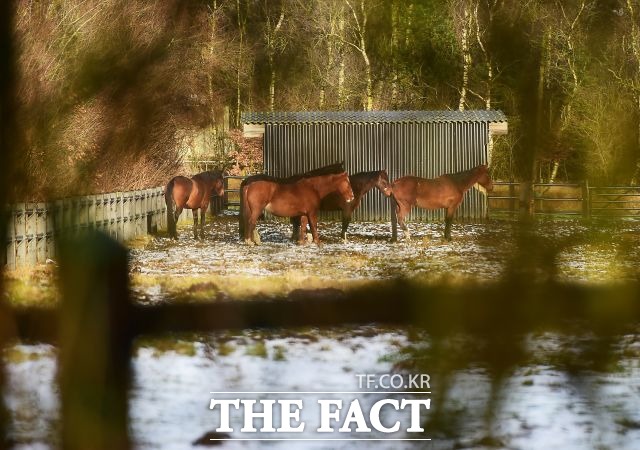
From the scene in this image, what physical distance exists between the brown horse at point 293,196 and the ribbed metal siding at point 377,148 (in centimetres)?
467

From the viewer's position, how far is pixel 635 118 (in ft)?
2.36

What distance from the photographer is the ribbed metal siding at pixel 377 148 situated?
15781 millimetres

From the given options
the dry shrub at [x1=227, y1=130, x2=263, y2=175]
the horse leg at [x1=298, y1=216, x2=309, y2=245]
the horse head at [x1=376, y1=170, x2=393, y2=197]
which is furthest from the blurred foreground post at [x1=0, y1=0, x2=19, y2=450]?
the dry shrub at [x1=227, y1=130, x2=263, y2=175]

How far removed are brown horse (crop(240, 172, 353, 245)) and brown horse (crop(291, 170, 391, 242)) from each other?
0.14 meters

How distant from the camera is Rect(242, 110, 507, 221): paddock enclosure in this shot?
15766 mm

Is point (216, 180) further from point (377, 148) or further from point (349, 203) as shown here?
point (377, 148)

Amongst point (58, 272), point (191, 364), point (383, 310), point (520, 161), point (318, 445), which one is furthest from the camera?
point (191, 364)

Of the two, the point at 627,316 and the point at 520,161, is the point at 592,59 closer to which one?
the point at 520,161

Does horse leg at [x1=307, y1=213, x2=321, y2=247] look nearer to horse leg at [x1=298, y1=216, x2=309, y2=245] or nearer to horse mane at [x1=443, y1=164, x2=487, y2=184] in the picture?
horse leg at [x1=298, y1=216, x2=309, y2=245]

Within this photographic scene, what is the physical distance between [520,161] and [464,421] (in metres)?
0.19

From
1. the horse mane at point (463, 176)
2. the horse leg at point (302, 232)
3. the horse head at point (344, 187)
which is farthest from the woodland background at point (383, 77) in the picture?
the horse mane at point (463, 176)

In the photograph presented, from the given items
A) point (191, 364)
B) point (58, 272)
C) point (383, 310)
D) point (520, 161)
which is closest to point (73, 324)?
point (58, 272)

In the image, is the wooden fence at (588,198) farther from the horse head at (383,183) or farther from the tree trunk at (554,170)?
the horse head at (383,183)

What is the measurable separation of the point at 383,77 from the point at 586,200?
0.94 ft
